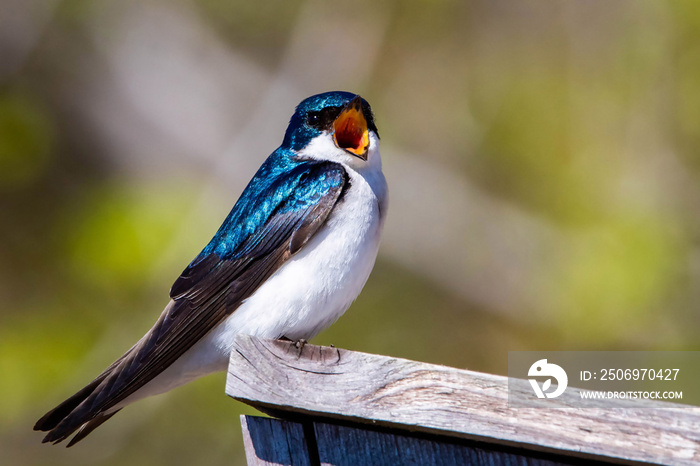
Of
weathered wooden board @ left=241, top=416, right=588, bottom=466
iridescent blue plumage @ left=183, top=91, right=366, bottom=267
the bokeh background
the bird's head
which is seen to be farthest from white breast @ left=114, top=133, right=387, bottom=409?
the bokeh background

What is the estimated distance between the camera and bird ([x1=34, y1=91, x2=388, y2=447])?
2.48 m

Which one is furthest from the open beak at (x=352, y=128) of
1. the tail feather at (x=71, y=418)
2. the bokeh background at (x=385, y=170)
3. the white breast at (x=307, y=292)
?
the bokeh background at (x=385, y=170)

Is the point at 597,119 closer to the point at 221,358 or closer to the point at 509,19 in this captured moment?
the point at 509,19

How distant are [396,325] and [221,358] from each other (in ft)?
8.17

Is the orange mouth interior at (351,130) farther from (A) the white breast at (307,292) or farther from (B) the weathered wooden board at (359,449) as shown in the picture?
(B) the weathered wooden board at (359,449)

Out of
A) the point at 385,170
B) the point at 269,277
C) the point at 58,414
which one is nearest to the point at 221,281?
the point at 269,277

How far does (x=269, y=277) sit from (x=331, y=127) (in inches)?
24.4

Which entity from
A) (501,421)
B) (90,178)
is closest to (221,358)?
(501,421)

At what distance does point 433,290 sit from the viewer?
518cm

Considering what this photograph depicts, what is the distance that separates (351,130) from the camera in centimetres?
297

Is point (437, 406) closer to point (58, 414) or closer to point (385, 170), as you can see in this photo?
point (58, 414)

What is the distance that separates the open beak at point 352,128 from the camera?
9.53 feet

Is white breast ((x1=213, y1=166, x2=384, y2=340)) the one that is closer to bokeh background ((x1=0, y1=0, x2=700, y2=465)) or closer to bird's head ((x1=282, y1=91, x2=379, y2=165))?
bird's head ((x1=282, y1=91, x2=379, y2=165))

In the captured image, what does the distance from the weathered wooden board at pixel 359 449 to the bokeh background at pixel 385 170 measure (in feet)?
8.69
